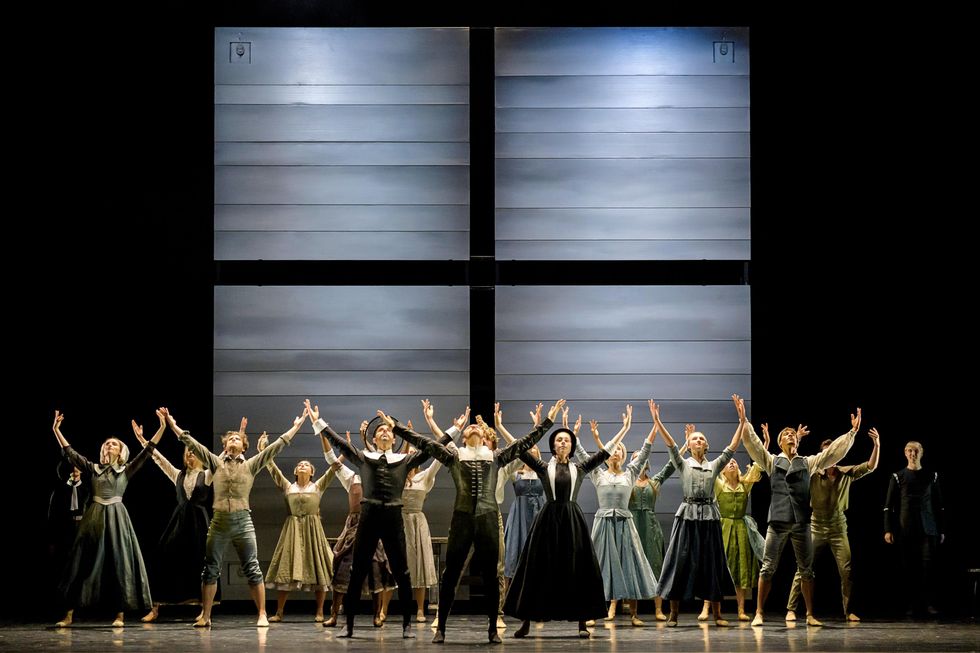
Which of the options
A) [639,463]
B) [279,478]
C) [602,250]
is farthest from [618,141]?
[279,478]

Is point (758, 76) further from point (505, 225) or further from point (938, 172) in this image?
point (505, 225)

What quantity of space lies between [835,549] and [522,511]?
2.56 m

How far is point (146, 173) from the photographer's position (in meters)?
11.7

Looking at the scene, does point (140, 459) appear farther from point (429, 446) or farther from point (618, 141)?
point (618, 141)

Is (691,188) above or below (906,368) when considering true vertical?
above

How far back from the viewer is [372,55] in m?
11.9

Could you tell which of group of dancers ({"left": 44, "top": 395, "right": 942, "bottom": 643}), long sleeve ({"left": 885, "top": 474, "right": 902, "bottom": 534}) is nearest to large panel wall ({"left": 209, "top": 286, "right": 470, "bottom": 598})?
group of dancers ({"left": 44, "top": 395, "right": 942, "bottom": 643})

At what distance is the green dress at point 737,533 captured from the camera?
33.8 feet

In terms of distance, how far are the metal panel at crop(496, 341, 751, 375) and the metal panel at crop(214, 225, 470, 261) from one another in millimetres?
1082

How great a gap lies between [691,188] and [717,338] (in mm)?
1443

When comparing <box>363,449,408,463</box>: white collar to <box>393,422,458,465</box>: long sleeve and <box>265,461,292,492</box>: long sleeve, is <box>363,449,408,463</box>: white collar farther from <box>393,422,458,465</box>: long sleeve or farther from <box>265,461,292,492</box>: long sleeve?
<box>265,461,292,492</box>: long sleeve

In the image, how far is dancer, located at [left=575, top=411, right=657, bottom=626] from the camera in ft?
32.2

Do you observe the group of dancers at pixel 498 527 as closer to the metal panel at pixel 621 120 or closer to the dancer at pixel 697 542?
the dancer at pixel 697 542

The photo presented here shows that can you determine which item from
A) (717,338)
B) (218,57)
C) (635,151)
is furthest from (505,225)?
(218,57)
